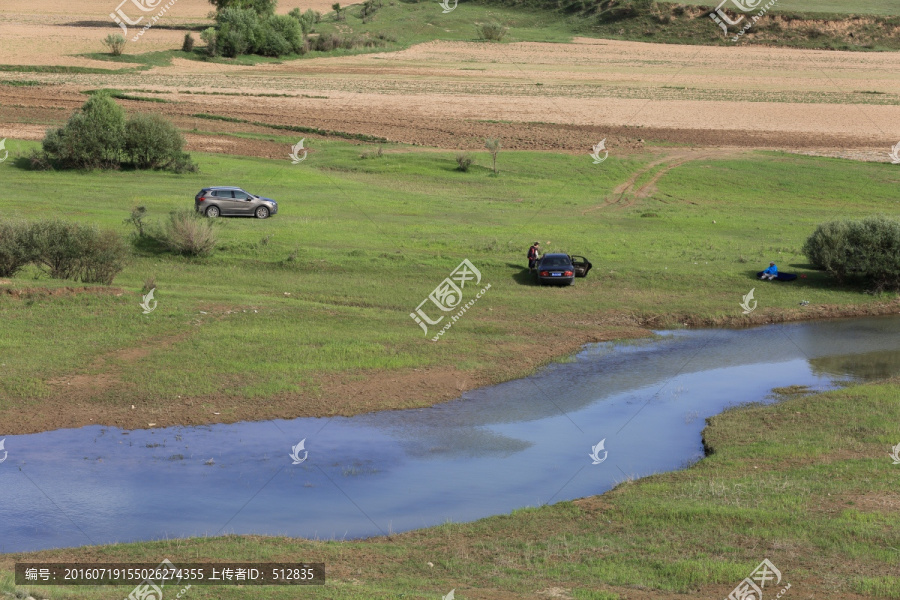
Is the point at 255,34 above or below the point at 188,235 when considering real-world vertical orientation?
above

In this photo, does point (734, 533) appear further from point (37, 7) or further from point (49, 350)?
point (37, 7)

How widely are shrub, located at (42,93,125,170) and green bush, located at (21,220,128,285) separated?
1880 centimetres

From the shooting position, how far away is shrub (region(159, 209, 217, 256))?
39.8m

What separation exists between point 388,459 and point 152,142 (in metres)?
35.7

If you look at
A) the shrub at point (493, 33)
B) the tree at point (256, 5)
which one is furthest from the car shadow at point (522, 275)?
the shrub at point (493, 33)

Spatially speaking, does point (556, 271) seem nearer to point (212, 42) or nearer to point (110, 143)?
point (110, 143)

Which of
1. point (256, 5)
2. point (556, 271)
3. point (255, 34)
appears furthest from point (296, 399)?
point (256, 5)

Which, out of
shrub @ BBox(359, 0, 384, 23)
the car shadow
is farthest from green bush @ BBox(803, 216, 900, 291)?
shrub @ BBox(359, 0, 384, 23)

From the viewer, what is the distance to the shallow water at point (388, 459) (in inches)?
813

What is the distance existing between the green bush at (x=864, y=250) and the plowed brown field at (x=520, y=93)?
2658 centimetres

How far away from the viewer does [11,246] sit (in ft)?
115

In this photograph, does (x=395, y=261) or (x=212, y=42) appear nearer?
(x=395, y=261)

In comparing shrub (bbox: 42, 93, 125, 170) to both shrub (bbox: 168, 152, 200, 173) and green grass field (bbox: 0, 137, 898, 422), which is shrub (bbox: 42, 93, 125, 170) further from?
shrub (bbox: 168, 152, 200, 173)

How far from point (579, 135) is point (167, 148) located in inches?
1174
